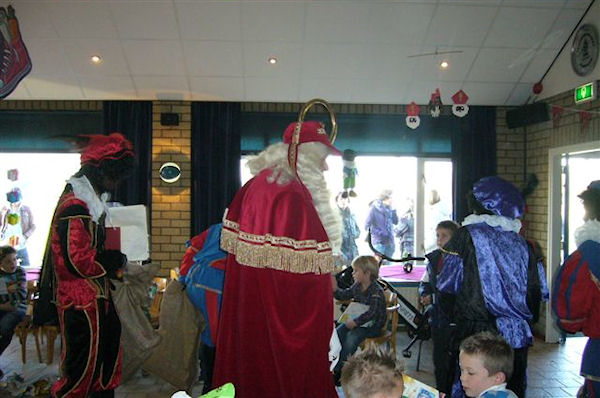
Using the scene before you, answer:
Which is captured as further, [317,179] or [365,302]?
[365,302]

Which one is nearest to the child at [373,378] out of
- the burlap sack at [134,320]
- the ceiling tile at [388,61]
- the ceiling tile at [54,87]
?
the burlap sack at [134,320]

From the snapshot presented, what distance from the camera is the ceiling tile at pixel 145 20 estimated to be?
481 cm

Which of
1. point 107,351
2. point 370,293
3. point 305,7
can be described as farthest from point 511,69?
point 107,351

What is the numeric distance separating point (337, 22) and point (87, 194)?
9.95ft

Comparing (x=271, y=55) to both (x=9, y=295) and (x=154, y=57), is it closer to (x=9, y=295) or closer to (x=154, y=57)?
(x=154, y=57)

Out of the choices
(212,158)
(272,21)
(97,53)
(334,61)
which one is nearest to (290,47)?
(272,21)

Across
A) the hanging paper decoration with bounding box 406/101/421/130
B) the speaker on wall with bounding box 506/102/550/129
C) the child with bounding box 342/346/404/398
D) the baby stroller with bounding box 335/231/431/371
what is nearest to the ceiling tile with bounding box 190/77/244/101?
the hanging paper decoration with bounding box 406/101/421/130

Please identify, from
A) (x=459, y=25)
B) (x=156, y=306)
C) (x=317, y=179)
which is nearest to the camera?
(x=317, y=179)

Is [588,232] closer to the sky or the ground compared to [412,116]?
closer to the ground

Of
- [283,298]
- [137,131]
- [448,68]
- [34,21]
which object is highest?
[34,21]

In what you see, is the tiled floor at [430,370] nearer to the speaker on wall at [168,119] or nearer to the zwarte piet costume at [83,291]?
the zwarte piet costume at [83,291]

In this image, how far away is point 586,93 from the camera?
4.76 metres

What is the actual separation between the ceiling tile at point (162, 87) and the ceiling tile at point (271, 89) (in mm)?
665

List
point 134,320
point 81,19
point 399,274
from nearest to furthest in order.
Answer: point 134,320 < point 81,19 < point 399,274
